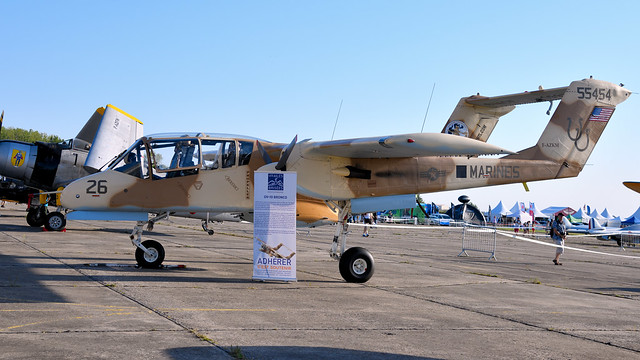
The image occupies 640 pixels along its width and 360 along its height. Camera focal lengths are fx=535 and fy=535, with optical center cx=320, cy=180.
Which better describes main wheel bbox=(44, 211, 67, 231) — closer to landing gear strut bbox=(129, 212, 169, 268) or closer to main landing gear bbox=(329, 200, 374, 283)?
landing gear strut bbox=(129, 212, 169, 268)

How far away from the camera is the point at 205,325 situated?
6.63 meters

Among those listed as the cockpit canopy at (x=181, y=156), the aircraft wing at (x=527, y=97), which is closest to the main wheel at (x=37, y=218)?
the cockpit canopy at (x=181, y=156)

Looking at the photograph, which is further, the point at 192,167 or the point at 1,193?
the point at 1,193

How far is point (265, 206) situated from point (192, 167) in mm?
2132

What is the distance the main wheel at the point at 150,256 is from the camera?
12380 mm

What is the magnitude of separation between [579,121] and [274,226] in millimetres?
8389

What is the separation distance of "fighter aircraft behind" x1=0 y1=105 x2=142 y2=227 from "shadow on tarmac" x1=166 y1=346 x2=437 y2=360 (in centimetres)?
2000

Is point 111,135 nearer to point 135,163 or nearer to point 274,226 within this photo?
point 135,163

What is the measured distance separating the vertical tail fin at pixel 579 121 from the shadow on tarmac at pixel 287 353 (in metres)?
9.49

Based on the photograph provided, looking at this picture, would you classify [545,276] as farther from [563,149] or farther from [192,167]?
[192,167]

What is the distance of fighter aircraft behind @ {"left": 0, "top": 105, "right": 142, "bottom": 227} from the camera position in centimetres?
2362

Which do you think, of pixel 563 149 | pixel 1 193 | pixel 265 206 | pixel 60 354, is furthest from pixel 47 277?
pixel 1 193

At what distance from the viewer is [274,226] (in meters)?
10.9

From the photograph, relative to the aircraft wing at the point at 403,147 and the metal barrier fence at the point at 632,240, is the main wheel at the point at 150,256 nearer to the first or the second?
the aircraft wing at the point at 403,147
